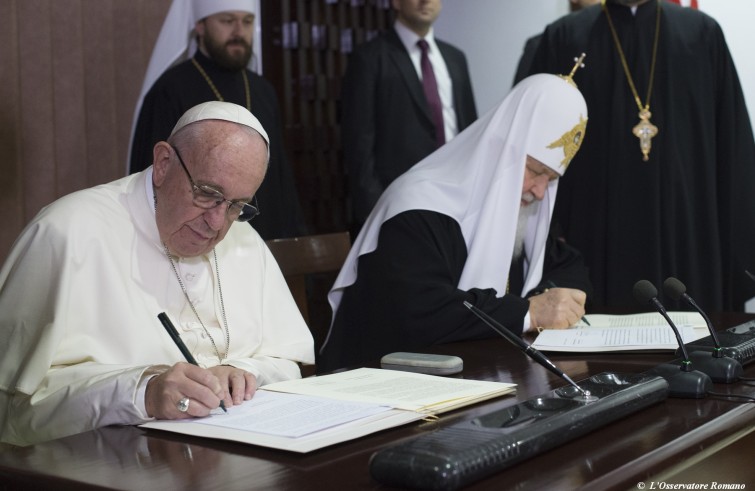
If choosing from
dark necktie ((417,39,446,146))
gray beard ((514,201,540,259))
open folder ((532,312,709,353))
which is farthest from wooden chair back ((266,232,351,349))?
dark necktie ((417,39,446,146))

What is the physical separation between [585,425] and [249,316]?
3.86ft

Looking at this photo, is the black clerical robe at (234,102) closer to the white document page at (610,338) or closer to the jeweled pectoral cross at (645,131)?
the jeweled pectoral cross at (645,131)

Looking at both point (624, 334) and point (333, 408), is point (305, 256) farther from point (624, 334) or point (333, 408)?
point (333, 408)

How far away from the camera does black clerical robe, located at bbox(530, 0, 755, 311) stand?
4.73m

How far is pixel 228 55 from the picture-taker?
4840mm

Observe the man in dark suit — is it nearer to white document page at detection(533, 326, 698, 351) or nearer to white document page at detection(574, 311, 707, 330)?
white document page at detection(574, 311, 707, 330)

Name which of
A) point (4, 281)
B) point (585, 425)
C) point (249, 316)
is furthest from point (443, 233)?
point (585, 425)

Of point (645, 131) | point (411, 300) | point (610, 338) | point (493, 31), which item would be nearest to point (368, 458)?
point (610, 338)

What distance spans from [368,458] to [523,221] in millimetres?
2206

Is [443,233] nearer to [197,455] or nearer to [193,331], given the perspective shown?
[193,331]

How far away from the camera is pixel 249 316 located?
104 inches

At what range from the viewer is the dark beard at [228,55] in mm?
4832

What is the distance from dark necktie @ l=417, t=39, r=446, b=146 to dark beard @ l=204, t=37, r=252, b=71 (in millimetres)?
994

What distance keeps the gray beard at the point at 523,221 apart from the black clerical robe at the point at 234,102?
4.80 ft
